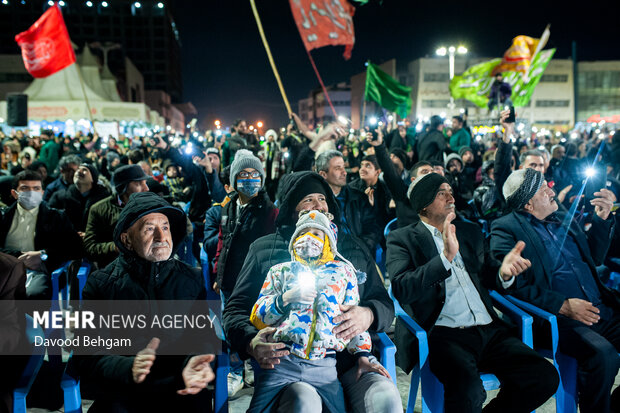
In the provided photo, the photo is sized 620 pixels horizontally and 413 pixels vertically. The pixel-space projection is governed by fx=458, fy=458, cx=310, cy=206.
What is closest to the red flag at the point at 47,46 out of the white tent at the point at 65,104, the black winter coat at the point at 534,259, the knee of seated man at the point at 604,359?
the black winter coat at the point at 534,259

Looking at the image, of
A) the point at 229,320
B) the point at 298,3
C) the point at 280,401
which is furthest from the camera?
the point at 298,3

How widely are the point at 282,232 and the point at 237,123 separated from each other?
830cm

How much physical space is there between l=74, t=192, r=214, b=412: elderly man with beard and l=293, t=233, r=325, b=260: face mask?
73 centimetres

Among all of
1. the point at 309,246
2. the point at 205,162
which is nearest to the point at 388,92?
the point at 205,162

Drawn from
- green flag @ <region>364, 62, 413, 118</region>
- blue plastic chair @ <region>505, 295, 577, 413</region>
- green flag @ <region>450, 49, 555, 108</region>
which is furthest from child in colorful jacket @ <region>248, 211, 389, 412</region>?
green flag @ <region>450, 49, 555, 108</region>

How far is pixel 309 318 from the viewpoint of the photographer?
244 centimetres

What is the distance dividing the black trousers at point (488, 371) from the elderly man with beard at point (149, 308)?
1380 mm

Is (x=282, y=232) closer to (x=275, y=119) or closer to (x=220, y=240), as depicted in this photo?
(x=220, y=240)

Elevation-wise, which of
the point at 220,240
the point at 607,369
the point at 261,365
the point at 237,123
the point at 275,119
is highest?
the point at 275,119

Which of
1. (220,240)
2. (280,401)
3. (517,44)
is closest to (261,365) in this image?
(280,401)

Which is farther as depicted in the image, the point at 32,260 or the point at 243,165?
the point at 243,165

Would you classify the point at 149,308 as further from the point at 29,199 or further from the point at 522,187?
the point at 522,187

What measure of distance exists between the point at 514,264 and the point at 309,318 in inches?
58.3

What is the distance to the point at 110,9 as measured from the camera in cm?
11400
